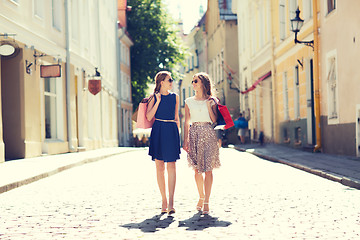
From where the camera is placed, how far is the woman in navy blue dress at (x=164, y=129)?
734 cm

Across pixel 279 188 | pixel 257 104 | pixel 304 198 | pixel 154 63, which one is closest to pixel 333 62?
pixel 279 188

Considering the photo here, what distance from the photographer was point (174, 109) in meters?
7.40

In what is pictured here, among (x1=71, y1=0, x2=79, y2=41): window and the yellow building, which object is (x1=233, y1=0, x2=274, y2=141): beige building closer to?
the yellow building

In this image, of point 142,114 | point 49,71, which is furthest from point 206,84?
point 49,71

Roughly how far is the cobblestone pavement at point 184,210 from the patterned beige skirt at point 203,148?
56cm

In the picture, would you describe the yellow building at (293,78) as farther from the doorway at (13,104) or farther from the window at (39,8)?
the doorway at (13,104)

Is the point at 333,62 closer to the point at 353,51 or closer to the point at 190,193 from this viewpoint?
the point at 353,51

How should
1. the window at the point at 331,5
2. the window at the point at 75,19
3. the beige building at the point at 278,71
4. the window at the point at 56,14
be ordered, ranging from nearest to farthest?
the window at the point at 331,5 → the beige building at the point at 278,71 → the window at the point at 56,14 → the window at the point at 75,19

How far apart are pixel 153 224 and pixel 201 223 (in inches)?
19.7

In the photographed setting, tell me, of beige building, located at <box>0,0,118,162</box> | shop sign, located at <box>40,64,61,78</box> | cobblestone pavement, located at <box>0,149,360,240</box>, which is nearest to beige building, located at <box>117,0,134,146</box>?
beige building, located at <box>0,0,118,162</box>

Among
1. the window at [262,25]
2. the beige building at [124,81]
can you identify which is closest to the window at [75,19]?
the window at [262,25]

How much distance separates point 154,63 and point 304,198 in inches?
1427

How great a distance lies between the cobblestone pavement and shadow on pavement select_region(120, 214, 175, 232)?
10 millimetres

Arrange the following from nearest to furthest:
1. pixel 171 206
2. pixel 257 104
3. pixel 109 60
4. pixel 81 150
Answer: pixel 171 206 < pixel 81 150 < pixel 257 104 < pixel 109 60
